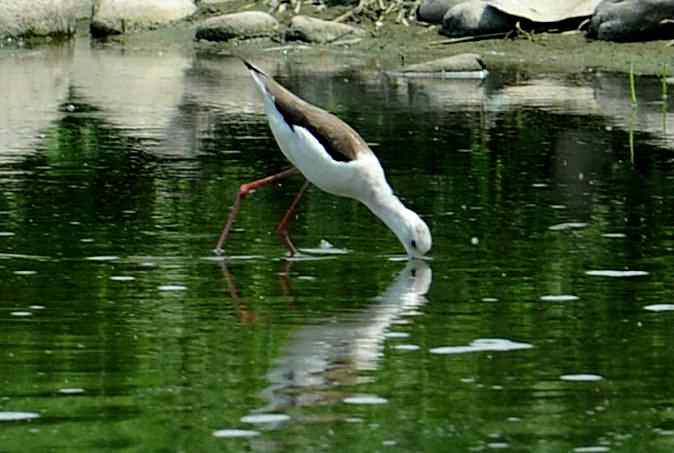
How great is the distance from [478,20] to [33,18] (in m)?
6.56

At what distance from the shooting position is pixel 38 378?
815 centimetres

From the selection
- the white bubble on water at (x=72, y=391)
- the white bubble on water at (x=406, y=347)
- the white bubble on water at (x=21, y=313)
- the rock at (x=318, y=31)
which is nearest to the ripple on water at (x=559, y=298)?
the white bubble on water at (x=406, y=347)

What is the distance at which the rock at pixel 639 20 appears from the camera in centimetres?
2639

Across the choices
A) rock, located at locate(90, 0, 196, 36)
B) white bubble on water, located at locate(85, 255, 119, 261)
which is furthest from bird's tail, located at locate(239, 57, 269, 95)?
rock, located at locate(90, 0, 196, 36)

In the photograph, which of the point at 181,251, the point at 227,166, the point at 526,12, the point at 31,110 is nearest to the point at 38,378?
the point at 181,251

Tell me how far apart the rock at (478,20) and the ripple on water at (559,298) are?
693 inches

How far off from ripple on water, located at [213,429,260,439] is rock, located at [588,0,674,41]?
19733 mm

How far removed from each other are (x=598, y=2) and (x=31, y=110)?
9832mm

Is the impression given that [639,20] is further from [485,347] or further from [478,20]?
[485,347]

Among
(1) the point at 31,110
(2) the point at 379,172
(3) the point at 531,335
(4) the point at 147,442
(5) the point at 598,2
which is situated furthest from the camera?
(5) the point at 598,2

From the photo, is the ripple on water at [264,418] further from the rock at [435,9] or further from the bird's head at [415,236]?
the rock at [435,9]

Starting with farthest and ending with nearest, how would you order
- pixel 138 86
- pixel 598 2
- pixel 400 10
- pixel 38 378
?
pixel 400 10, pixel 598 2, pixel 138 86, pixel 38 378

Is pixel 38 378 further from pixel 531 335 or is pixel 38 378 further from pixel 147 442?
pixel 531 335

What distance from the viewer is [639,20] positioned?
2647 centimetres
